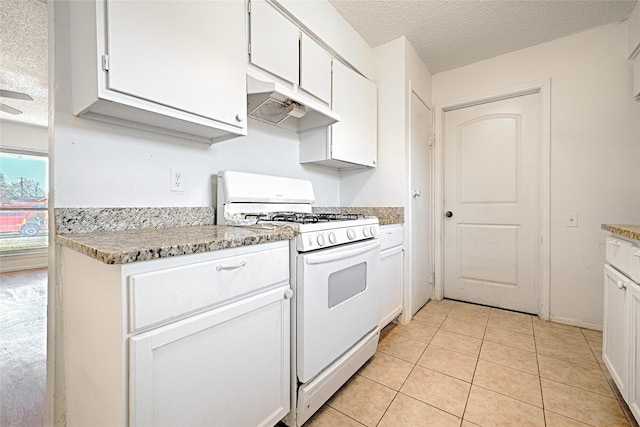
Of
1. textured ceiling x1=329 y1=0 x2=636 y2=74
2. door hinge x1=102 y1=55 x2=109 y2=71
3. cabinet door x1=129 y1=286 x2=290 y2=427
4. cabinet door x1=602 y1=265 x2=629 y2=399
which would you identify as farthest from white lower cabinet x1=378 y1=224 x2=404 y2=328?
door hinge x1=102 y1=55 x2=109 y2=71

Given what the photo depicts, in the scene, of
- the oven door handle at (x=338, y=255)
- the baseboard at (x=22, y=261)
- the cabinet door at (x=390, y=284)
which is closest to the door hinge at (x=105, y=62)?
the oven door handle at (x=338, y=255)

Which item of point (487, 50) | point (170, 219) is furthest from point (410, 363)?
point (487, 50)

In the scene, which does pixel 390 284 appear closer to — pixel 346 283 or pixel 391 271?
pixel 391 271

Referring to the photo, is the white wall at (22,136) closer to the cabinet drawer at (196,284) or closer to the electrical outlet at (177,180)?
the electrical outlet at (177,180)

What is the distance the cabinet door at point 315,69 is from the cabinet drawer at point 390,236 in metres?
1.00

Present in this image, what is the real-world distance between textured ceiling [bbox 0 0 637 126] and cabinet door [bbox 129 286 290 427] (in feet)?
6.93

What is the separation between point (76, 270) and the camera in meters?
0.93

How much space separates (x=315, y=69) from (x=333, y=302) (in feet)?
4.85

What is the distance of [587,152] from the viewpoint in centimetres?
222

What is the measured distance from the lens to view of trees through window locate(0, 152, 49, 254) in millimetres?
4543

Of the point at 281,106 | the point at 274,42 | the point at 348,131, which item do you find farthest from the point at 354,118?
the point at 274,42

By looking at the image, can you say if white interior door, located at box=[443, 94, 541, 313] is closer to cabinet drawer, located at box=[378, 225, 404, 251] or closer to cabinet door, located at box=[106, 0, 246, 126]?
cabinet drawer, located at box=[378, 225, 404, 251]

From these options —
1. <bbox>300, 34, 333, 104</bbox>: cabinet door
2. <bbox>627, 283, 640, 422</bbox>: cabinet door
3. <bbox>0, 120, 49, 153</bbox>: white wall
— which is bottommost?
<bbox>627, 283, 640, 422</bbox>: cabinet door

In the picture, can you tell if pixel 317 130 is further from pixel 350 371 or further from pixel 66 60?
pixel 350 371
